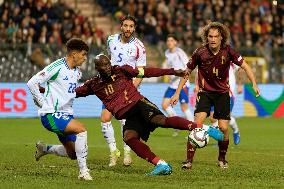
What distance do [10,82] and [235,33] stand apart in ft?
35.9

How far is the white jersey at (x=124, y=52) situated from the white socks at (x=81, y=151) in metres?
3.00

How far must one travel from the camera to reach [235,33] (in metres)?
34.1

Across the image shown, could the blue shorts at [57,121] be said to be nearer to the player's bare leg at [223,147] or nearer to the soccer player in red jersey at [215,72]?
the soccer player in red jersey at [215,72]

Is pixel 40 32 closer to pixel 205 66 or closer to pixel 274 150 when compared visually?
pixel 274 150

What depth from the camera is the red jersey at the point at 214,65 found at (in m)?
14.0

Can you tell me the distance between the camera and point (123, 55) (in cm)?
1477

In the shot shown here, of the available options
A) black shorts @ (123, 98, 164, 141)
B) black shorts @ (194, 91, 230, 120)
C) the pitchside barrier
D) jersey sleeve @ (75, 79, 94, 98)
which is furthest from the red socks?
the pitchside barrier

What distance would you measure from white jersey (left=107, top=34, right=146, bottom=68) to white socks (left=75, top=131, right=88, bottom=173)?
2999 mm

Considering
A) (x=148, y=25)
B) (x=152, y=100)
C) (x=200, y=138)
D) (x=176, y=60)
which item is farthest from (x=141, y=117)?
(x=148, y=25)

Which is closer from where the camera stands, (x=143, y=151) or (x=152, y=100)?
(x=143, y=151)

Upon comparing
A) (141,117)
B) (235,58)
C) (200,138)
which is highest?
(235,58)

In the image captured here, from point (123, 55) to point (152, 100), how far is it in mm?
13734

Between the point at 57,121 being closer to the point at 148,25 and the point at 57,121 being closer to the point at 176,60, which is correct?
the point at 176,60

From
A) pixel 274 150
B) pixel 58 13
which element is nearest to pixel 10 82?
pixel 58 13
